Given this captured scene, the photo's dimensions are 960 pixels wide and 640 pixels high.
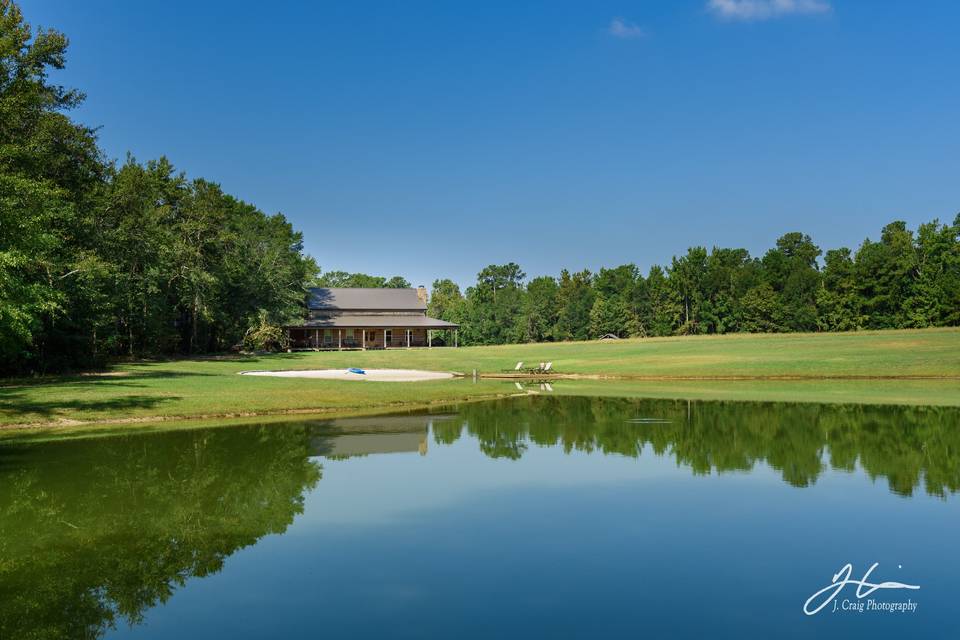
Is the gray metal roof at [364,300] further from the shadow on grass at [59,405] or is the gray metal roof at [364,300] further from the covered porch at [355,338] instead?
the shadow on grass at [59,405]

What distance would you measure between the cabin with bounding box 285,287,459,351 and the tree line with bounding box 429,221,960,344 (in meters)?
31.6

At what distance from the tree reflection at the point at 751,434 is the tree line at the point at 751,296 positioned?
70.1 meters

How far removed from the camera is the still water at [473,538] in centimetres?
668

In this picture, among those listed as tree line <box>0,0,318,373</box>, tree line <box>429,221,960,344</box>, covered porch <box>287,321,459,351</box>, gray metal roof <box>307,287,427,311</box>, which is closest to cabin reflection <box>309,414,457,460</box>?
tree line <box>0,0,318,373</box>

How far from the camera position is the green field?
2353cm

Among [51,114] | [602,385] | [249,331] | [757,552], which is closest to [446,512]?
[757,552]

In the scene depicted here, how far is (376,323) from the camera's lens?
8275 cm

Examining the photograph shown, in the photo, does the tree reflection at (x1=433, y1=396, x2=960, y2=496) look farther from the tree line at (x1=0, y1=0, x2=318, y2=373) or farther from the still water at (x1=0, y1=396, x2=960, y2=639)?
the tree line at (x1=0, y1=0, x2=318, y2=373)

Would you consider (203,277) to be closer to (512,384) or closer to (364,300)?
(512,384)

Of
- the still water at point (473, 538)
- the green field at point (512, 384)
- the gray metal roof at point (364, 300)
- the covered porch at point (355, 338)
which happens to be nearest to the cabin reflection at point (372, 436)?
the still water at point (473, 538)

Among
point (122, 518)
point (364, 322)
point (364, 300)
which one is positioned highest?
point (364, 300)

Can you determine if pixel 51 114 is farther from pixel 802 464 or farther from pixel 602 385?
pixel 802 464

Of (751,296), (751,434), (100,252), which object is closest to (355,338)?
Answer: (100,252)

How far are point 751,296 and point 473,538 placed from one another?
96666 millimetres
